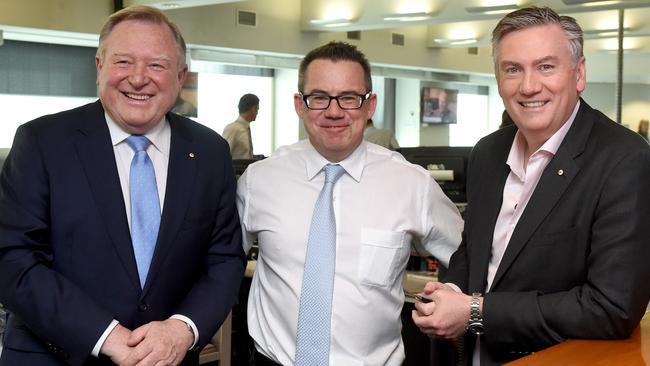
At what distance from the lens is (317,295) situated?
230cm

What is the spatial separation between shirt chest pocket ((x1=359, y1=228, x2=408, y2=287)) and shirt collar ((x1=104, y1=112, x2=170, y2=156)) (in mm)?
627

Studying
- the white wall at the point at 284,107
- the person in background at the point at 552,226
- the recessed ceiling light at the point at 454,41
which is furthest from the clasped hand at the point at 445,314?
the recessed ceiling light at the point at 454,41

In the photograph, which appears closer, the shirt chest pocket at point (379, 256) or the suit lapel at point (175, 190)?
the suit lapel at point (175, 190)

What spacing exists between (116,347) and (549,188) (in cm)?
115

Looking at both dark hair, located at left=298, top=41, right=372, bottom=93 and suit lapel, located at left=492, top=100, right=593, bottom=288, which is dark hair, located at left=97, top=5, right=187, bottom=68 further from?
suit lapel, located at left=492, top=100, right=593, bottom=288

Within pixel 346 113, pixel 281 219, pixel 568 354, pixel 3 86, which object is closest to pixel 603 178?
pixel 568 354

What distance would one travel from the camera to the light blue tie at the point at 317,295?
7.47ft

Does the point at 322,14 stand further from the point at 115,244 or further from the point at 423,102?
the point at 115,244

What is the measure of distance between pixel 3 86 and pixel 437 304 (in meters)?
9.24

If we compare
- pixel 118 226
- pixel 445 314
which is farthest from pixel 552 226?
pixel 118 226

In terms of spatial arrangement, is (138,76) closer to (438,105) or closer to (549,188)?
(549,188)

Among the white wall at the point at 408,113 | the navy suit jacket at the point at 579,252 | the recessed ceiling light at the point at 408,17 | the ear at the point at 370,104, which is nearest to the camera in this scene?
the navy suit jacket at the point at 579,252

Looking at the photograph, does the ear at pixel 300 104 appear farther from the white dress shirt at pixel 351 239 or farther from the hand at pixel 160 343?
the hand at pixel 160 343

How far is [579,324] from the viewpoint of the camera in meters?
1.80
